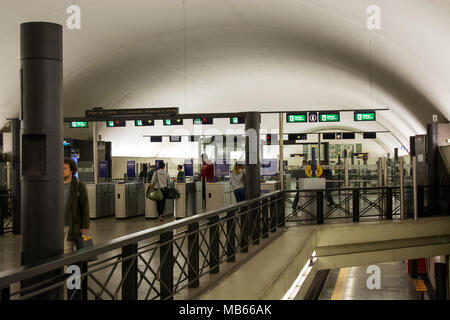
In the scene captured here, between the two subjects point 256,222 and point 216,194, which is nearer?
point 256,222

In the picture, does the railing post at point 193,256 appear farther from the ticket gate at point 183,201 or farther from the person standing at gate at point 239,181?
the ticket gate at point 183,201

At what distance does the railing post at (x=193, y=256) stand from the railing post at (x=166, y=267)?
1.92 ft

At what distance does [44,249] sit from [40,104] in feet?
4.05

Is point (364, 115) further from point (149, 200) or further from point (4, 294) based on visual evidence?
point (4, 294)

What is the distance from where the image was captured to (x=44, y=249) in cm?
443

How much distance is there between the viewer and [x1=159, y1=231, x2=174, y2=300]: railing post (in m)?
5.50

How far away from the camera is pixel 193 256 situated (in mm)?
6465

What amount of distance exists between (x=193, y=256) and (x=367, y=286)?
1709 centimetres

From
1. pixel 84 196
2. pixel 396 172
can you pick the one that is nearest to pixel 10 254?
pixel 84 196

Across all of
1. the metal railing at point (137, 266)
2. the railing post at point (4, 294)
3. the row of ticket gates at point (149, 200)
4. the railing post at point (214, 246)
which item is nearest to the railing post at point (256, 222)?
the metal railing at point (137, 266)

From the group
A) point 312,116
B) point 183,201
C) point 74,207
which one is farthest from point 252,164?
point 74,207

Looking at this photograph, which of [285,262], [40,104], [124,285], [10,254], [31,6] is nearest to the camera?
[40,104]

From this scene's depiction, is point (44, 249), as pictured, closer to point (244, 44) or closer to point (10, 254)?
point (10, 254)

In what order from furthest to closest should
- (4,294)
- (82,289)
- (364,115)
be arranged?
(364,115) → (82,289) → (4,294)
